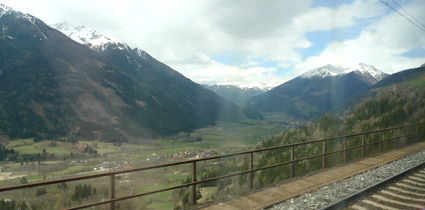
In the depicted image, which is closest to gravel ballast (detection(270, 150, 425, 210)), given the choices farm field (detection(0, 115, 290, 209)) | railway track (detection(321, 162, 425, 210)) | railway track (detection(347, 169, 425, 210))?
railway track (detection(321, 162, 425, 210))

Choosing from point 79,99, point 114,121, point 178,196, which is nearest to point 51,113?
point 79,99

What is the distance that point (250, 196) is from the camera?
774cm

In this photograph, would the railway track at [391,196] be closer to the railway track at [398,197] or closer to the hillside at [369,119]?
the railway track at [398,197]

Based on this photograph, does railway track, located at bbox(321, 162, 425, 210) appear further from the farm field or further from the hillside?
the hillside

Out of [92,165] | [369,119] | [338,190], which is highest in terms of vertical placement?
[338,190]

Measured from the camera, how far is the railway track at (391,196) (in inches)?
258

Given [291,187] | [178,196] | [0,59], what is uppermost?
[0,59]

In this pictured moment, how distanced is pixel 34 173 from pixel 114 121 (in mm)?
90861

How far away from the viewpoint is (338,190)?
26.8 ft

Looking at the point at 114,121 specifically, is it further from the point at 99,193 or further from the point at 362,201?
the point at 362,201

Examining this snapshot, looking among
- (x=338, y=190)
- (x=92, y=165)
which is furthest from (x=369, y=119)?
(x=92, y=165)

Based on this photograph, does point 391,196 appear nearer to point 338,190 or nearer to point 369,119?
point 338,190

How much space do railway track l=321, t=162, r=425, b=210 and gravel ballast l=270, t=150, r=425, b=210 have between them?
1.45 feet

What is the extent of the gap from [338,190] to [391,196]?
138 centimetres
